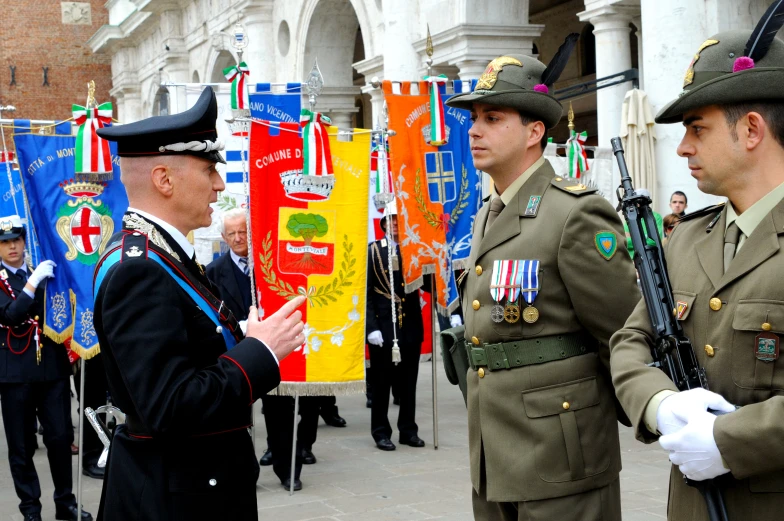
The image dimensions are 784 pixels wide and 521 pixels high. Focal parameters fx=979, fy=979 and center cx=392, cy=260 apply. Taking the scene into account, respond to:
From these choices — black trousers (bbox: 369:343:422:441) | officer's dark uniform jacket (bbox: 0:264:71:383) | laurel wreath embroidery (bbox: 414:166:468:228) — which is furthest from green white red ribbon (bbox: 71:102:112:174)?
black trousers (bbox: 369:343:422:441)

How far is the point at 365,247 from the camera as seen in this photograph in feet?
21.2

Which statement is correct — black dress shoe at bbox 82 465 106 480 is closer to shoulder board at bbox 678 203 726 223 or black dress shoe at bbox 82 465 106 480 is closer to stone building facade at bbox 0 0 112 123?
shoulder board at bbox 678 203 726 223

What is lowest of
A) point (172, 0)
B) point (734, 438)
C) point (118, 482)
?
point (118, 482)

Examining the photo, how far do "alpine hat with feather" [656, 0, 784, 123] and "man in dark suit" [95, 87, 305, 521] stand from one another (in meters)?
1.12

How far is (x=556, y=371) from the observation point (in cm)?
312

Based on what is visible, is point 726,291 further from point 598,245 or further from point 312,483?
point 312,483

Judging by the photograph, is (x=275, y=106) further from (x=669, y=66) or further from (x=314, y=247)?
(x=669, y=66)

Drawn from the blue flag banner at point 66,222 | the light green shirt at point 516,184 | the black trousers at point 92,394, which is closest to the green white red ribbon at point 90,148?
the blue flag banner at point 66,222

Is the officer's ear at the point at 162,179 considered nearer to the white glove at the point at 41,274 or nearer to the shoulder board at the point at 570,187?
the shoulder board at the point at 570,187

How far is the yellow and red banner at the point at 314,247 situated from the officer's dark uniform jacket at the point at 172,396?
358cm

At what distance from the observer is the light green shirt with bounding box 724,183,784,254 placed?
227cm

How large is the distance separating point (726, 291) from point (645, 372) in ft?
0.87

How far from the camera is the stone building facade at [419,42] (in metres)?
9.92

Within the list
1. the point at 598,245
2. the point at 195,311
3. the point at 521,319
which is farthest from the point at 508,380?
the point at 195,311
